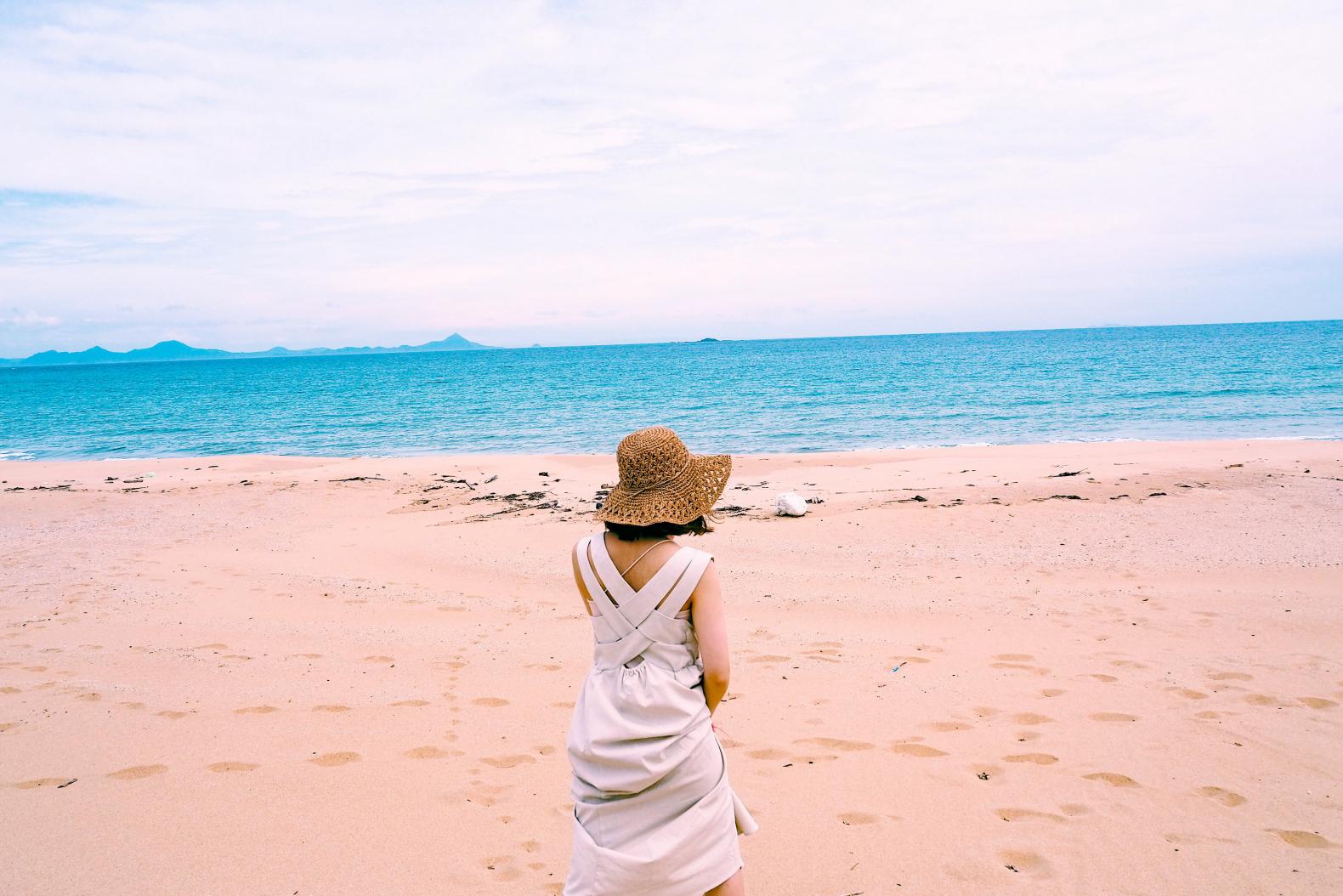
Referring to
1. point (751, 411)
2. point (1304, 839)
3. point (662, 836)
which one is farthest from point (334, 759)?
point (751, 411)

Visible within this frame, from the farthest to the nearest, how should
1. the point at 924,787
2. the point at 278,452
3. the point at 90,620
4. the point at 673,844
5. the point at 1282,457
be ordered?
the point at 278,452
the point at 1282,457
the point at 90,620
the point at 924,787
the point at 673,844

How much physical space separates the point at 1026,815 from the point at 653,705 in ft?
7.43

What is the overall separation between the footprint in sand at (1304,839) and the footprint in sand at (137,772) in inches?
205

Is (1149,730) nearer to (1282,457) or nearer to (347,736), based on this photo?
(347,736)

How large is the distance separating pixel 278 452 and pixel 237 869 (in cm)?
2491

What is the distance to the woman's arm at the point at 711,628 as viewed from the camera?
2295mm

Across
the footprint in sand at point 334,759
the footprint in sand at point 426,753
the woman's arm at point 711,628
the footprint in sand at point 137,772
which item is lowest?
the footprint in sand at point 426,753

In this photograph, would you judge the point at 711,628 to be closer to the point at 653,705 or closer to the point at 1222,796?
the point at 653,705

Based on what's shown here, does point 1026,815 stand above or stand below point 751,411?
below

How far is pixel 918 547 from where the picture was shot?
28.9 feet

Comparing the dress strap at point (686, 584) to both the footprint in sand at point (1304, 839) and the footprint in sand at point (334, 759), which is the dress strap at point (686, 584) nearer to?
the footprint in sand at point (334, 759)

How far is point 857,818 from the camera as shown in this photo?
360 centimetres

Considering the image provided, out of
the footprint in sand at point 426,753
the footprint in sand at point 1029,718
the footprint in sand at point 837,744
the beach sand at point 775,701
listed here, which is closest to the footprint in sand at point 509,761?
the beach sand at point 775,701

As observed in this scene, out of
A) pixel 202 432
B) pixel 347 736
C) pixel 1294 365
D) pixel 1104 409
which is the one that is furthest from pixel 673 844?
pixel 1294 365
